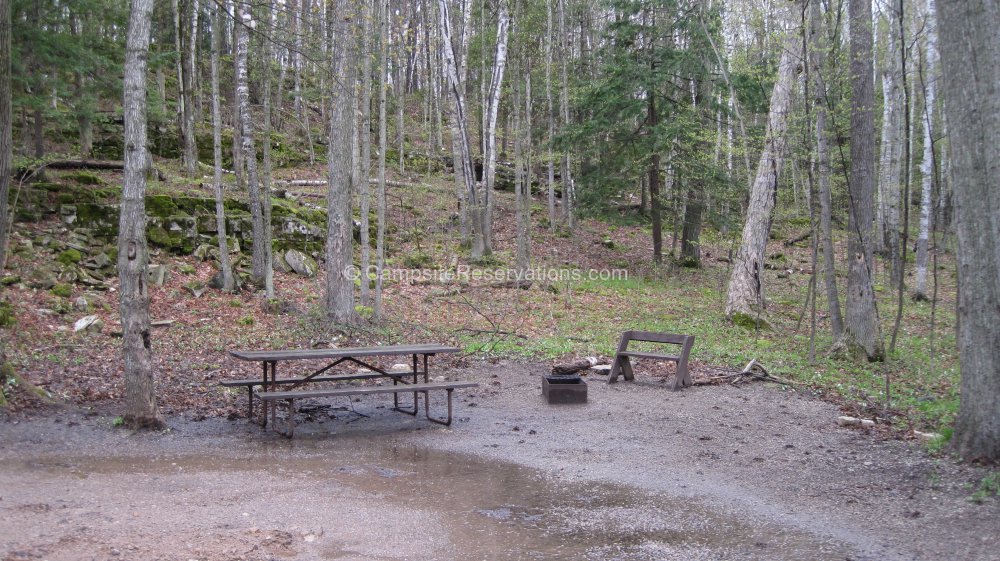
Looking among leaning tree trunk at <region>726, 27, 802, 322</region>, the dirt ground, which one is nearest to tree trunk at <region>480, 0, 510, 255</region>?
leaning tree trunk at <region>726, 27, 802, 322</region>

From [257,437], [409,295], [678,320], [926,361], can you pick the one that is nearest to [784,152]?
[678,320]

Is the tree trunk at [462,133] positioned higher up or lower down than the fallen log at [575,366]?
higher up

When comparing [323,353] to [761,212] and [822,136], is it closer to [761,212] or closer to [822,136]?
[822,136]

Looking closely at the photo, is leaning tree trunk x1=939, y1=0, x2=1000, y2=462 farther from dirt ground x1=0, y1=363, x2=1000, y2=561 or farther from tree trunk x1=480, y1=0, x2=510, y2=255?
tree trunk x1=480, y1=0, x2=510, y2=255

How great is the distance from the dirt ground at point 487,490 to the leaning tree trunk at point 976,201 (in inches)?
19.2

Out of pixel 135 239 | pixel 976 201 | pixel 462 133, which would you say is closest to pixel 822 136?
pixel 976 201

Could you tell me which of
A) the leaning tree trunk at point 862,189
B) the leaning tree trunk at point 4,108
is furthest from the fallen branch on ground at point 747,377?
the leaning tree trunk at point 4,108

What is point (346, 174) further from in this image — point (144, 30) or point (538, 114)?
point (538, 114)

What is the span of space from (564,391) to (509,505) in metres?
3.59

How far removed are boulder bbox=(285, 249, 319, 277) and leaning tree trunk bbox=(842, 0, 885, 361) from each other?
11483mm

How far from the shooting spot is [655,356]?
9.54m

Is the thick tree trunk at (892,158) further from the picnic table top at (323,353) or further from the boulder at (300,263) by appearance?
the picnic table top at (323,353)

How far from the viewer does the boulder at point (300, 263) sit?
15.7 meters

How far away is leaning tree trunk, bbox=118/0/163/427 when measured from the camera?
6289mm
